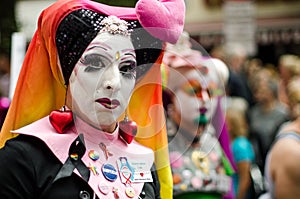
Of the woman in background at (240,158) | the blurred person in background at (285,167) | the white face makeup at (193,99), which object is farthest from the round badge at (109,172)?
the woman in background at (240,158)

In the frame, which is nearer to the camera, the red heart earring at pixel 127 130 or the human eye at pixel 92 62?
the human eye at pixel 92 62

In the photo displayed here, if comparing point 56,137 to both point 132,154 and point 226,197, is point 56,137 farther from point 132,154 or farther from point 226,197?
point 226,197

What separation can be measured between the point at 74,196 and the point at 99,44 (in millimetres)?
521

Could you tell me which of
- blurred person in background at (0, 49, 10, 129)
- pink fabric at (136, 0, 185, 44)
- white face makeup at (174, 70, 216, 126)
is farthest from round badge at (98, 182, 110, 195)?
blurred person in background at (0, 49, 10, 129)

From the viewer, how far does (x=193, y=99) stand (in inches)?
188

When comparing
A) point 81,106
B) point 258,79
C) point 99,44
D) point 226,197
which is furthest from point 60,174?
point 258,79

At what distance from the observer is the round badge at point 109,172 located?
2.87 meters

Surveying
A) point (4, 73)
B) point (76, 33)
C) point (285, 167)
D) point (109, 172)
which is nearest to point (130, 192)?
point (109, 172)

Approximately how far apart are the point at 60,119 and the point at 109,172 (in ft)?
0.82

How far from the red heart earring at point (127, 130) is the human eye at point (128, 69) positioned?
0.20m

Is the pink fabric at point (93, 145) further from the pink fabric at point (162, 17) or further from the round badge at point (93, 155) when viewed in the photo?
the pink fabric at point (162, 17)

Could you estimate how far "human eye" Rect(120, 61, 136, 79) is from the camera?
9.50 ft

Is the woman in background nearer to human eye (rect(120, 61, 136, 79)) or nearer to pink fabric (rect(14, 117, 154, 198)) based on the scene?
pink fabric (rect(14, 117, 154, 198))

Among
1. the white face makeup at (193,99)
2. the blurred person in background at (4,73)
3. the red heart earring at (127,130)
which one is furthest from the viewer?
the blurred person in background at (4,73)
